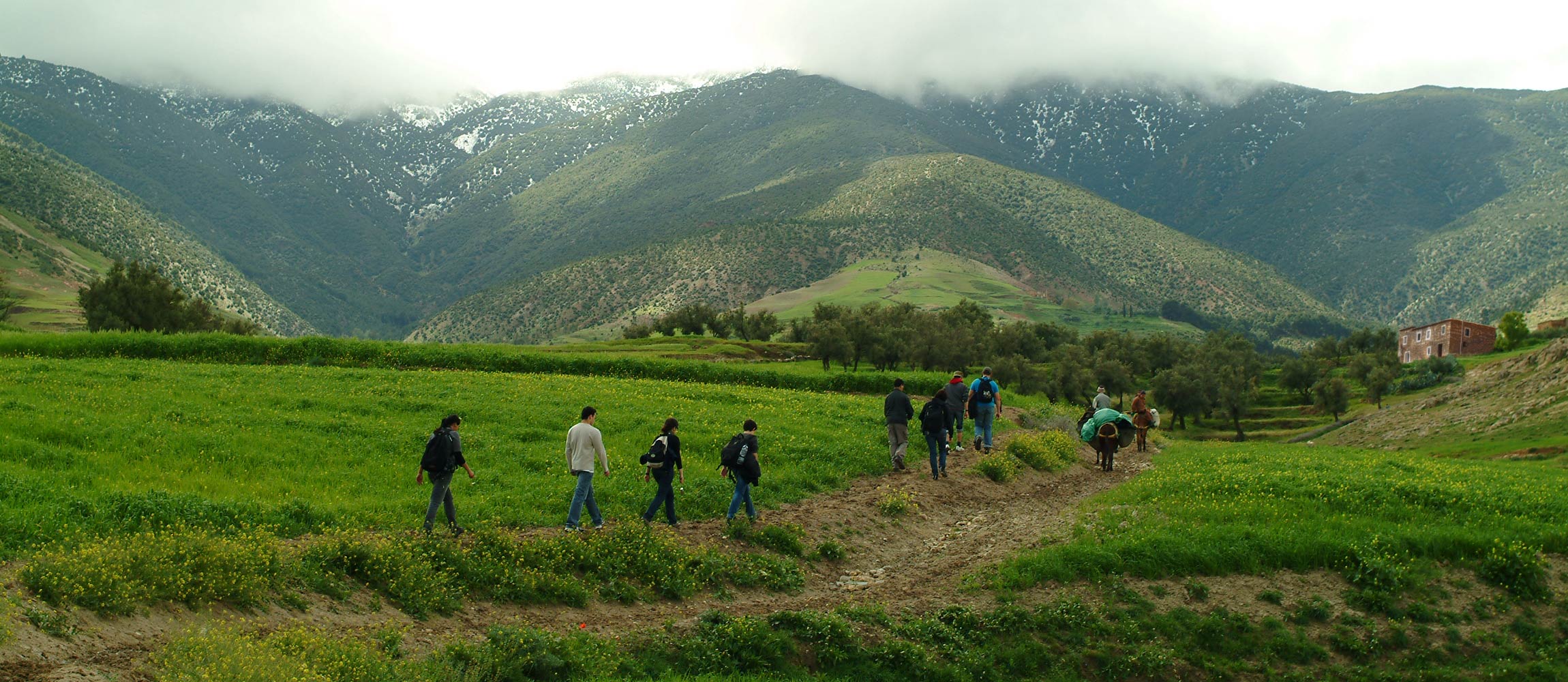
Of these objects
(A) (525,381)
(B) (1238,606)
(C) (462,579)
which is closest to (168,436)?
(C) (462,579)

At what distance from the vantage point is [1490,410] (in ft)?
157

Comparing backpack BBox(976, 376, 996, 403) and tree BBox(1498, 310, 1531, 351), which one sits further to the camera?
tree BBox(1498, 310, 1531, 351)

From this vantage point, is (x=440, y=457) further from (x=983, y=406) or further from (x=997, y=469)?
(x=983, y=406)

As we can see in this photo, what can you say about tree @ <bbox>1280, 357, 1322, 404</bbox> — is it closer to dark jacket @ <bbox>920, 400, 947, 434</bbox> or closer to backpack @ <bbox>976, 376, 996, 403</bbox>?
backpack @ <bbox>976, 376, 996, 403</bbox>

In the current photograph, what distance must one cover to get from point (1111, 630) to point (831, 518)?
6780mm

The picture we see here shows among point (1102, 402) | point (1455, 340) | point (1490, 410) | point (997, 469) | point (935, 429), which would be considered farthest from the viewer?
point (1455, 340)

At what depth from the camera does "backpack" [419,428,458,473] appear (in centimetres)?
1695

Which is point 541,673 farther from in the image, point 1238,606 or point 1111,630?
point 1238,606

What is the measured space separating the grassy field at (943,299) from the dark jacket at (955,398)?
458 feet

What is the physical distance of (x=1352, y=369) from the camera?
112 m

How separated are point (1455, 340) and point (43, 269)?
210869 mm

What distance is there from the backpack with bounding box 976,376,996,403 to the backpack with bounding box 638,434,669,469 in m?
14.0

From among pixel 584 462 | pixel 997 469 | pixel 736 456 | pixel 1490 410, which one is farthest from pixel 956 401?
pixel 1490 410

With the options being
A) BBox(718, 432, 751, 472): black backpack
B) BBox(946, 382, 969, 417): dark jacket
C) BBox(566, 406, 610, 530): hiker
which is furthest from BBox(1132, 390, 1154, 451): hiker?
BBox(566, 406, 610, 530): hiker
